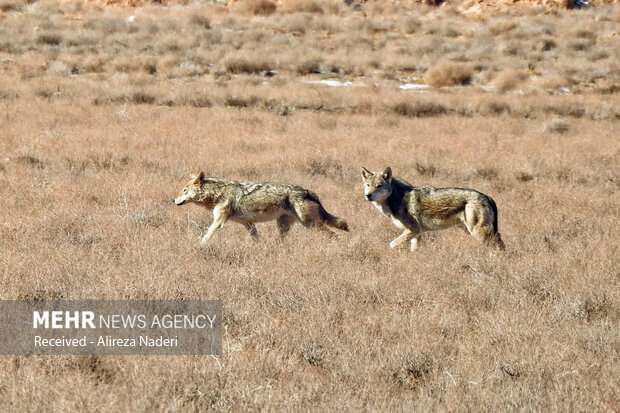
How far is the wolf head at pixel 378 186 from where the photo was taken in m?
8.88

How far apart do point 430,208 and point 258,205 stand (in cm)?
228

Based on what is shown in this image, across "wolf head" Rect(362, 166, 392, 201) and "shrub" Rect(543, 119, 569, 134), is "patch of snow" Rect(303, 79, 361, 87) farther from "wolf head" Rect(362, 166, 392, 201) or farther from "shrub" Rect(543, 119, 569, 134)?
"wolf head" Rect(362, 166, 392, 201)

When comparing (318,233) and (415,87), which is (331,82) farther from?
(318,233)

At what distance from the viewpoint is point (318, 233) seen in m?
9.05

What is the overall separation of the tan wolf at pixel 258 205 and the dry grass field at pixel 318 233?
0.26 metres

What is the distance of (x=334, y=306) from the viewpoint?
6.25 m

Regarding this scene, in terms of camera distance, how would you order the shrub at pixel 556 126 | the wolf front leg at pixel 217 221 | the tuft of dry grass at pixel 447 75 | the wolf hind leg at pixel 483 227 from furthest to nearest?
the tuft of dry grass at pixel 447 75 < the shrub at pixel 556 126 < the wolf front leg at pixel 217 221 < the wolf hind leg at pixel 483 227

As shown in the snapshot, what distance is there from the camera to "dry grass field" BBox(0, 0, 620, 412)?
4.77 metres

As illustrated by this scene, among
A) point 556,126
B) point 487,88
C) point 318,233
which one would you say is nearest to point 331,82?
point 487,88

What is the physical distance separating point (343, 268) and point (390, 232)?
241 centimetres

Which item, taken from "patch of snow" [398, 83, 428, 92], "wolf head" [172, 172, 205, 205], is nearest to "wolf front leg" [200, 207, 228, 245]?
"wolf head" [172, 172, 205, 205]

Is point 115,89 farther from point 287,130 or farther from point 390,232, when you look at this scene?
point 390,232

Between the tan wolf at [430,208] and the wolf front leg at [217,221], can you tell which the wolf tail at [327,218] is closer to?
the tan wolf at [430,208]

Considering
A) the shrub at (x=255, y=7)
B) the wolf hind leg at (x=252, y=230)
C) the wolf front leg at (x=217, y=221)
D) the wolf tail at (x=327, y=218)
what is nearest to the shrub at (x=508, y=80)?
the wolf tail at (x=327, y=218)
